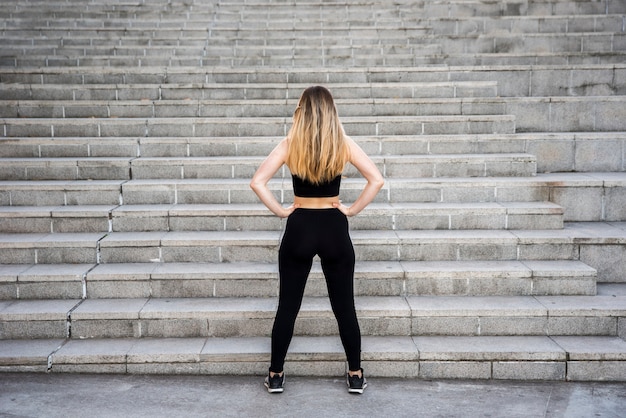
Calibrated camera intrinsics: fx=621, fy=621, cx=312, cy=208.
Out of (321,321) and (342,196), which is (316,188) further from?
(342,196)

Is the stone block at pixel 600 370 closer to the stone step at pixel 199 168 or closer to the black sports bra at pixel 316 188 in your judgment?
the black sports bra at pixel 316 188

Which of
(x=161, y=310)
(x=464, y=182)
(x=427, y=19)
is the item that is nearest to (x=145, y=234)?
(x=161, y=310)

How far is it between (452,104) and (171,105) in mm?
3702

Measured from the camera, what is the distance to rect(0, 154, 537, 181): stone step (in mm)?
6988

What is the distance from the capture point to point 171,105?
8203 mm

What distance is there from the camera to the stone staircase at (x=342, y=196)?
5230 millimetres

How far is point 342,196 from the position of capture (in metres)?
6.68

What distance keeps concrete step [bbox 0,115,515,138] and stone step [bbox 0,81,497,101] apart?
0.83 m

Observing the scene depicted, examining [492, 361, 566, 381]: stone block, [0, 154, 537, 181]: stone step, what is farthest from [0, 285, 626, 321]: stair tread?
[0, 154, 537, 181]: stone step

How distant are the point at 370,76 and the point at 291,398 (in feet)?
18.5

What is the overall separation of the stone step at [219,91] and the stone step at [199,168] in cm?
181

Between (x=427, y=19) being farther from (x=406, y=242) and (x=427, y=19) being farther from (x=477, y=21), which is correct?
(x=406, y=242)

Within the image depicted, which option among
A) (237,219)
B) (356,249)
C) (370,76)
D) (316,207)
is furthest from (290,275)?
(370,76)

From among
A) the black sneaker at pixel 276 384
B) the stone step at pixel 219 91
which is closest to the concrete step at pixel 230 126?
the stone step at pixel 219 91
